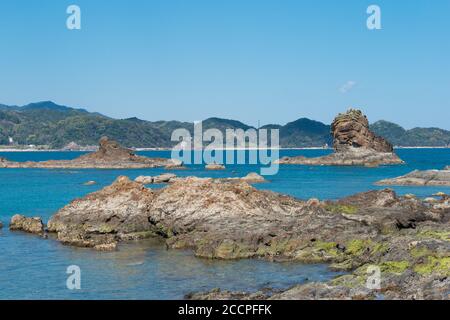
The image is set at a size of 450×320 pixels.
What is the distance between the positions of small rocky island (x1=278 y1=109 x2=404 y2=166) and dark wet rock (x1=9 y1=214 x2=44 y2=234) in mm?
137753

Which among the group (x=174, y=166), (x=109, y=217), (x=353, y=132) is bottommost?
(x=174, y=166)

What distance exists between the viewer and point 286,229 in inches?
1592

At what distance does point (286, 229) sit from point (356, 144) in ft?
486

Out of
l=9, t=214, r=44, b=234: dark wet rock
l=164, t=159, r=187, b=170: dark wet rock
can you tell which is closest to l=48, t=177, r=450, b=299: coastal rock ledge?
l=9, t=214, r=44, b=234: dark wet rock

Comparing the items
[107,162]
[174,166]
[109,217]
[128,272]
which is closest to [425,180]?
[109,217]

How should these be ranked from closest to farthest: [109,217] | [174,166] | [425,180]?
1. [109,217]
2. [425,180]
3. [174,166]

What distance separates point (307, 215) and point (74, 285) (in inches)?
738

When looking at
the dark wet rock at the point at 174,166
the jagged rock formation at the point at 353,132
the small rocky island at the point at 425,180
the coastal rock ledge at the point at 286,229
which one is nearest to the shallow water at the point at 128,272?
the coastal rock ledge at the point at 286,229

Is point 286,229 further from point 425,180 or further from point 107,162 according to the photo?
point 107,162

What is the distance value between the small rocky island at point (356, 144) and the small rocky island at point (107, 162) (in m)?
51.9

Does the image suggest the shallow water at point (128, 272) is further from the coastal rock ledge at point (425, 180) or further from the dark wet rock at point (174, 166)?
the dark wet rock at point (174, 166)

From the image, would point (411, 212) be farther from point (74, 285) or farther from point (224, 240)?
point (74, 285)

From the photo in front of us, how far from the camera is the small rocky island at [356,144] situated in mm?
179125

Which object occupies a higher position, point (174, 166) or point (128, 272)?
point (174, 166)
